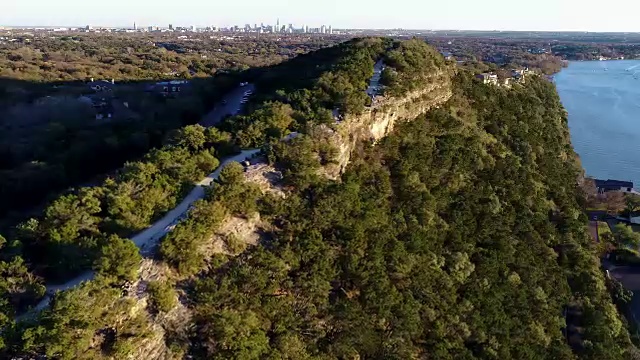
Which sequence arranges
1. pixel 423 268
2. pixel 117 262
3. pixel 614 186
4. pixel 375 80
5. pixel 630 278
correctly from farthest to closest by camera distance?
A: pixel 614 186 < pixel 375 80 < pixel 630 278 < pixel 423 268 < pixel 117 262

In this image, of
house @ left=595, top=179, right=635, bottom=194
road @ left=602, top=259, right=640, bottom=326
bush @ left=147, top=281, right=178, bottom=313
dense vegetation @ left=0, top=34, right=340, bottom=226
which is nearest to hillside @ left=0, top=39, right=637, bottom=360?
bush @ left=147, top=281, right=178, bottom=313

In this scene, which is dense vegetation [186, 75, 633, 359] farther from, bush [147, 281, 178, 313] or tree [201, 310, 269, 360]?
bush [147, 281, 178, 313]

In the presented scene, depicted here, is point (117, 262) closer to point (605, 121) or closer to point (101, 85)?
point (101, 85)

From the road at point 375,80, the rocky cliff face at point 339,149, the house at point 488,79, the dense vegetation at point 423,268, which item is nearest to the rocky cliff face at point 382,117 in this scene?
the rocky cliff face at point 339,149

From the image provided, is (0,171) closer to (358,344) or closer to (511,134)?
(358,344)

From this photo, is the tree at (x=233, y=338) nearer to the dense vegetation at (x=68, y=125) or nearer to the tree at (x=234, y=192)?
the tree at (x=234, y=192)

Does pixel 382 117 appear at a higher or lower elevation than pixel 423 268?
higher

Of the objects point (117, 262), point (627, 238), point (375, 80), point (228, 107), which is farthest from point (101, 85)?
point (627, 238)

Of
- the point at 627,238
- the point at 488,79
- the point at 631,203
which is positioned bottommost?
the point at 627,238
